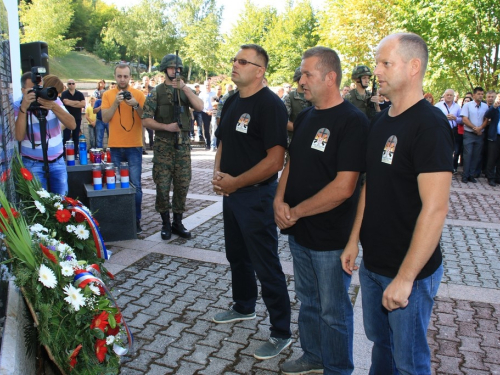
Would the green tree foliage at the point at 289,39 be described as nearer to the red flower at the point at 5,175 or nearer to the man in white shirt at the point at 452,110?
the man in white shirt at the point at 452,110

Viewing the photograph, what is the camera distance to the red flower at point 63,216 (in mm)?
3814

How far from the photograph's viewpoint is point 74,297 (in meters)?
2.73

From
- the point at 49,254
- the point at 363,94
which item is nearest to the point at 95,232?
the point at 49,254

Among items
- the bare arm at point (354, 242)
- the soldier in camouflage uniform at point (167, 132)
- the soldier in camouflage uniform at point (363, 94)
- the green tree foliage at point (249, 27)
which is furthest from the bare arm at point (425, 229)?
the green tree foliage at point (249, 27)

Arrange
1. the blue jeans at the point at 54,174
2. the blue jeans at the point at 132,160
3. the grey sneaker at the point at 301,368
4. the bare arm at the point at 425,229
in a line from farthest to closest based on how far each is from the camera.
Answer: the blue jeans at the point at 132,160 < the blue jeans at the point at 54,174 < the grey sneaker at the point at 301,368 < the bare arm at the point at 425,229

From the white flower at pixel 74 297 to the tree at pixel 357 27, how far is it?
2566 centimetres

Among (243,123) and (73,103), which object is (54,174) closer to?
(243,123)

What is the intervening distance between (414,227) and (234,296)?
2.22 metres

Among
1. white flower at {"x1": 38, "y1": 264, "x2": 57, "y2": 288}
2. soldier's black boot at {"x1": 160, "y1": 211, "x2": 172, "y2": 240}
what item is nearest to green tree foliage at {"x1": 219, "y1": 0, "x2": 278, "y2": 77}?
soldier's black boot at {"x1": 160, "y1": 211, "x2": 172, "y2": 240}

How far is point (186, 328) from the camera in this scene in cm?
394

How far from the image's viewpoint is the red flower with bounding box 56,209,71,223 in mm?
3814

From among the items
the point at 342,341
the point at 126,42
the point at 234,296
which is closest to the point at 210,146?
the point at 234,296

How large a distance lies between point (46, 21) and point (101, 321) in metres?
48.0

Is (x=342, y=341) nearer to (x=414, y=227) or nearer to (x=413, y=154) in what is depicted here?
(x=414, y=227)
